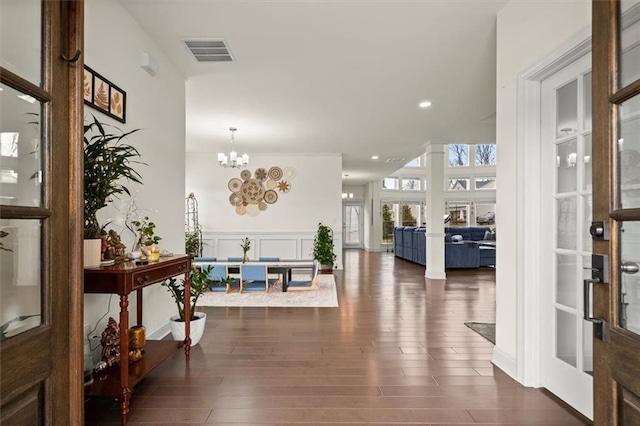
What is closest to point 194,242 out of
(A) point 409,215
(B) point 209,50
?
(B) point 209,50

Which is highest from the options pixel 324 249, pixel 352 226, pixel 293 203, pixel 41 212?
pixel 293 203

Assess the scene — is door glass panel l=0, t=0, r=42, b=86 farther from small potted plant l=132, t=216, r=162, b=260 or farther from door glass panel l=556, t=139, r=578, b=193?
door glass panel l=556, t=139, r=578, b=193

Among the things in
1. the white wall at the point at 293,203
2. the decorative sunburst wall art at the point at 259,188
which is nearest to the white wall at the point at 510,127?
the white wall at the point at 293,203

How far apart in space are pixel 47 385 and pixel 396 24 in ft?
10.5

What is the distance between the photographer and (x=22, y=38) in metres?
1.02

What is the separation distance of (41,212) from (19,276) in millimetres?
213

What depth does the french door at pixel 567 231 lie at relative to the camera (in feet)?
6.41

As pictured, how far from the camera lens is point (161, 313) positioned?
3.28 metres

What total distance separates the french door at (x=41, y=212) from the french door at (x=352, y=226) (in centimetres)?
1386

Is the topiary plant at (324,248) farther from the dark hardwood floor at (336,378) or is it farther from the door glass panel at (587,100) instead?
the door glass panel at (587,100)

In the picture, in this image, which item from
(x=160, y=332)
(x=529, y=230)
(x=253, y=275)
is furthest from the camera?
(x=253, y=275)

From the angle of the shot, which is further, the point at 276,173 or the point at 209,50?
the point at 276,173

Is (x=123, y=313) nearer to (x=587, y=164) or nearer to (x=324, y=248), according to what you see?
(x=587, y=164)

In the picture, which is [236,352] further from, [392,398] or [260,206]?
[260,206]
